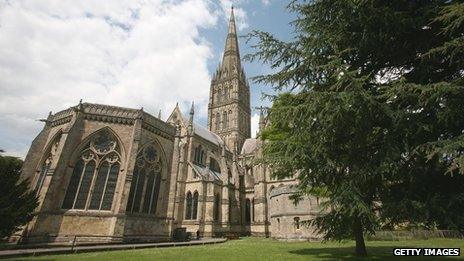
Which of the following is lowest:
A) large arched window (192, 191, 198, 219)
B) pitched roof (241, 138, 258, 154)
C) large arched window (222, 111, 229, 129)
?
large arched window (192, 191, 198, 219)

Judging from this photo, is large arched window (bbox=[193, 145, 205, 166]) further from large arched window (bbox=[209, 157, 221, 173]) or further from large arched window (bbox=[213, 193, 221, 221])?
large arched window (bbox=[213, 193, 221, 221])

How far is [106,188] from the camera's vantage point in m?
19.6

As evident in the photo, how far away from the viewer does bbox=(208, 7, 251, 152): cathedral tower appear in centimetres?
4966

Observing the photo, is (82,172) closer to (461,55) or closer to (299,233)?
(299,233)

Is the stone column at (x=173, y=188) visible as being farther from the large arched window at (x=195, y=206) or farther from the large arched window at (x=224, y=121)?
the large arched window at (x=224, y=121)

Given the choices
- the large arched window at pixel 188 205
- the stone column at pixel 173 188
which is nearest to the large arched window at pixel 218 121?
the large arched window at pixel 188 205

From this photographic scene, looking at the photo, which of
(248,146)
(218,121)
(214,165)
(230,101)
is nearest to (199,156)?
(214,165)

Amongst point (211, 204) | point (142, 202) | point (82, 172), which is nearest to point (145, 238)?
point (142, 202)

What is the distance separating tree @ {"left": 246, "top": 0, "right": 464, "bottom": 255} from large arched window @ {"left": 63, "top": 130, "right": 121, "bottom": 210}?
14.5 m

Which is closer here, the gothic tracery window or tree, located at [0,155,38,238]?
tree, located at [0,155,38,238]

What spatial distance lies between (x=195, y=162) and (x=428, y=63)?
29330 mm

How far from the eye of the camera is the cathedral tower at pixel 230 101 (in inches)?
1955

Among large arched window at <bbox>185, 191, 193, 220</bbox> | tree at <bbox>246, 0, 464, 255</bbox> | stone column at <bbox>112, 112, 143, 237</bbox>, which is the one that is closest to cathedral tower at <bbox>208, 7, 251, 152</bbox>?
large arched window at <bbox>185, 191, 193, 220</bbox>

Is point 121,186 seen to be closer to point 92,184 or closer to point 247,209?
point 92,184
